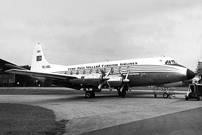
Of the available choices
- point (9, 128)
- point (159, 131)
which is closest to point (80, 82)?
point (9, 128)

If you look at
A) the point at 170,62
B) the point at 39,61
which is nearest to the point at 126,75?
the point at 170,62

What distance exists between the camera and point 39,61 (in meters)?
38.2

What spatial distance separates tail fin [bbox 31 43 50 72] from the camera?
124 feet

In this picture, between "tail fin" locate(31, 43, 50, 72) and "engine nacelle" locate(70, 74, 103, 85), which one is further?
"tail fin" locate(31, 43, 50, 72)

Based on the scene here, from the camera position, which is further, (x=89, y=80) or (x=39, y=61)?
(x=39, y=61)

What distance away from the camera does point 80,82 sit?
26062 mm

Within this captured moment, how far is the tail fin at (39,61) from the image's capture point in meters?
37.8

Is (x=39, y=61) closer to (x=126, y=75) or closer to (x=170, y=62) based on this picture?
(x=126, y=75)

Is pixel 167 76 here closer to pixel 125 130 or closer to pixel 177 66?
pixel 177 66

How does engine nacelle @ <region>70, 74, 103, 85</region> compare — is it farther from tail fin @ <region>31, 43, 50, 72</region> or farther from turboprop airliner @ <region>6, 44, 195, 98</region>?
tail fin @ <region>31, 43, 50, 72</region>

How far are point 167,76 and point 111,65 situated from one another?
7.19 m

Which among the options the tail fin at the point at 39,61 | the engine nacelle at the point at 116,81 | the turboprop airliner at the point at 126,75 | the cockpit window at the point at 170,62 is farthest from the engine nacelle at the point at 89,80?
the tail fin at the point at 39,61

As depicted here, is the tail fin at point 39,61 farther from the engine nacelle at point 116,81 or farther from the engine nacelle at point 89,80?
the engine nacelle at point 116,81

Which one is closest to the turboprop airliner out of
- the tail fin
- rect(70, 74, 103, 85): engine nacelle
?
rect(70, 74, 103, 85): engine nacelle
